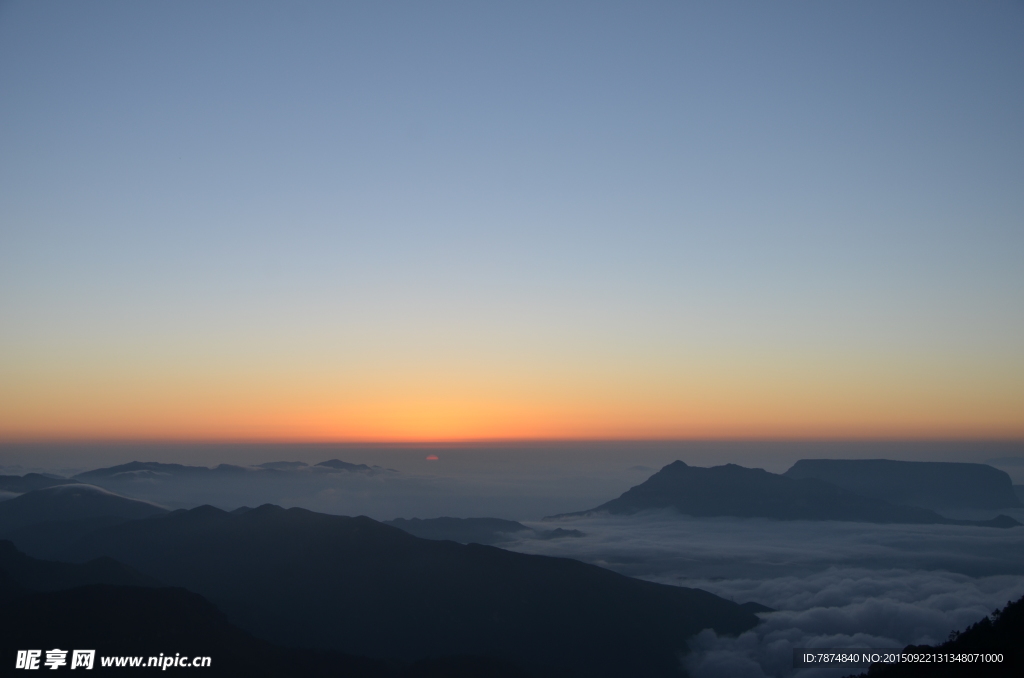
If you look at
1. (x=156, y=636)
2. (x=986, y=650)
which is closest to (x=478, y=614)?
(x=156, y=636)

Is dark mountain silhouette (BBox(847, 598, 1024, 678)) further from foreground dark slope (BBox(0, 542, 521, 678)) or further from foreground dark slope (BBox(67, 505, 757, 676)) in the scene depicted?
foreground dark slope (BBox(67, 505, 757, 676))

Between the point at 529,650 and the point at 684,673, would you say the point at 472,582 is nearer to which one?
the point at 529,650

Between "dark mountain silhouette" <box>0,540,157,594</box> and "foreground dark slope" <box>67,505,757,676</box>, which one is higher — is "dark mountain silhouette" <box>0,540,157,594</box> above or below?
above

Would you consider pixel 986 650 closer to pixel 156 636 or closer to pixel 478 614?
pixel 156 636

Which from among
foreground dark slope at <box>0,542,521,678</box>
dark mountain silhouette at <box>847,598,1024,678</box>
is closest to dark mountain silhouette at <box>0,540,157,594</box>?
foreground dark slope at <box>0,542,521,678</box>

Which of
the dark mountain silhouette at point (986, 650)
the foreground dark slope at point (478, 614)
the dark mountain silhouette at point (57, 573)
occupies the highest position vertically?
the dark mountain silhouette at point (986, 650)

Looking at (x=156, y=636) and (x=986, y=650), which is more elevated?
(x=986, y=650)

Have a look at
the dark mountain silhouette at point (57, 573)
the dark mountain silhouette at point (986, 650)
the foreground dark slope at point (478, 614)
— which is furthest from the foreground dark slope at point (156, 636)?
the dark mountain silhouette at point (986, 650)

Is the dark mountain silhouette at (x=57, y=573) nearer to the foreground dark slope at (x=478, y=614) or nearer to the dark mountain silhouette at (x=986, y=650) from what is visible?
the foreground dark slope at (x=478, y=614)
